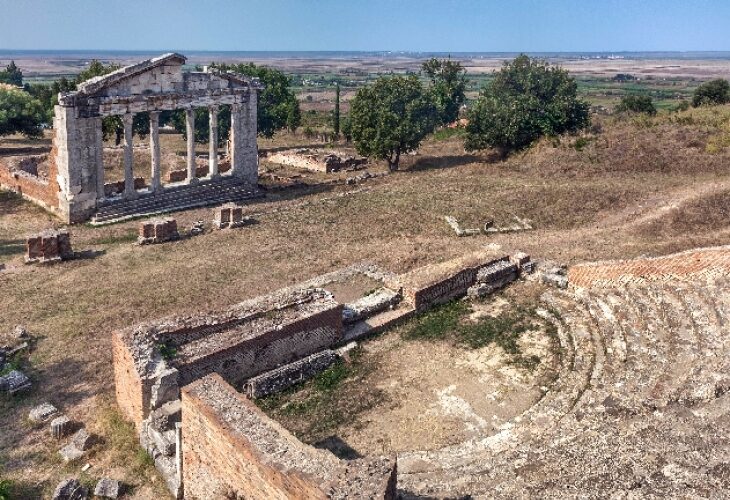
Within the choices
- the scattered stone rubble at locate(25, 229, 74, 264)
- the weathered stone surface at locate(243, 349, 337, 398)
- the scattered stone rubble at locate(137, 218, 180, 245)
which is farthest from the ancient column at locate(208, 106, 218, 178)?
the weathered stone surface at locate(243, 349, 337, 398)

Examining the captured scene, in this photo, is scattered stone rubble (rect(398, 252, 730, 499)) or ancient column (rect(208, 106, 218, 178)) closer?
scattered stone rubble (rect(398, 252, 730, 499))

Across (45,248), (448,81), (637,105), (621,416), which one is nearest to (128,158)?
(45,248)

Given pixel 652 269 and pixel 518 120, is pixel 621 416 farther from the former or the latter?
pixel 518 120

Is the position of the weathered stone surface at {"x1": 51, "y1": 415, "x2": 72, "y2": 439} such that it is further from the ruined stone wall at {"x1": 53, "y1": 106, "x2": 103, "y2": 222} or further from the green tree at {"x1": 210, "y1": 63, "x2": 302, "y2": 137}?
the green tree at {"x1": 210, "y1": 63, "x2": 302, "y2": 137}

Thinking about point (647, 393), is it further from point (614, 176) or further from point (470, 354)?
point (614, 176)

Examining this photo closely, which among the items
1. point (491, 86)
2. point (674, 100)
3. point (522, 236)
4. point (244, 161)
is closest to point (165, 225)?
point (244, 161)

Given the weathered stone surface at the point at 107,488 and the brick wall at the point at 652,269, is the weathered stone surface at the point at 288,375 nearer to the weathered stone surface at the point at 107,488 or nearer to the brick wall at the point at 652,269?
the weathered stone surface at the point at 107,488

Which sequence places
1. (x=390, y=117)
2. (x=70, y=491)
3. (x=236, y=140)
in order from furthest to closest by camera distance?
(x=390, y=117), (x=236, y=140), (x=70, y=491)
